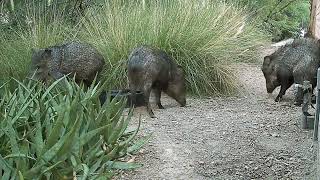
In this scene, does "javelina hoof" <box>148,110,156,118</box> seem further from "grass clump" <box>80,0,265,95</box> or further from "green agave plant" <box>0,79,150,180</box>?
"grass clump" <box>80,0,265,95</box>

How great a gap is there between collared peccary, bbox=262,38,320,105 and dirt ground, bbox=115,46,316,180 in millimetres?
390

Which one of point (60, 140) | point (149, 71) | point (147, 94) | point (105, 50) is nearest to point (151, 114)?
point (147, 94)

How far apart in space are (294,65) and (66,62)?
2.75 metres

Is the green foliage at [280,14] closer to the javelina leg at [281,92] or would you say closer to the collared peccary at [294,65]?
the collared peccary at [294,65]

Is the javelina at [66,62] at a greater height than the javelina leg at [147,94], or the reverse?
the javelina at [66,62]

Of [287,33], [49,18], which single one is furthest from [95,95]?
[287,33]

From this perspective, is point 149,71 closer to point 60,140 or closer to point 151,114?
point 151,114

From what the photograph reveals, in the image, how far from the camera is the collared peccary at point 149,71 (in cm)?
662

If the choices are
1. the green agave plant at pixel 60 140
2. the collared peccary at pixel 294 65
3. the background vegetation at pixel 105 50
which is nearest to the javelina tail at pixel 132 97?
the background vegetation at pixel 105 50

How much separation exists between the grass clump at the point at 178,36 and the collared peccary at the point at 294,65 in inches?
22.4

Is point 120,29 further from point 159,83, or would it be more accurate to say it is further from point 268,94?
point 268,94

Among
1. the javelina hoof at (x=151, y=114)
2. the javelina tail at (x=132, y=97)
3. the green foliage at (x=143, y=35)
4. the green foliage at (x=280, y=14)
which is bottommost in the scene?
the green foliage at (x=280, y=14)

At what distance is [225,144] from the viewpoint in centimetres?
525

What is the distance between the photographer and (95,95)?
5281 mm
